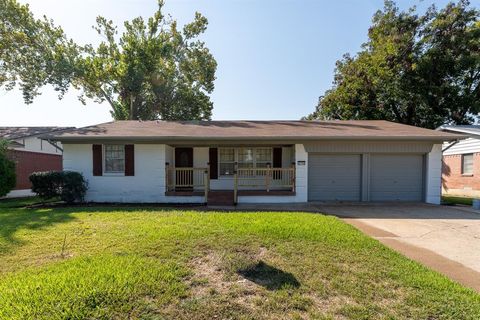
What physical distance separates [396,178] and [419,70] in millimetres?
12867

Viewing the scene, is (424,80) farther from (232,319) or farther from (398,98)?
(232,319)

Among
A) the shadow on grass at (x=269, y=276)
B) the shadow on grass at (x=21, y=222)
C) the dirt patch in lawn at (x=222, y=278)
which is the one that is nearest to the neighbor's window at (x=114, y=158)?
the shadow on grass at (x=21, y=222)

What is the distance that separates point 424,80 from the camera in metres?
20.0

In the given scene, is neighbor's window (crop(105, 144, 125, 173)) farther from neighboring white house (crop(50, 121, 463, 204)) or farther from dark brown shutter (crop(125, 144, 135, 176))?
dark brown shutter (crop(125, 144, 135, 176))

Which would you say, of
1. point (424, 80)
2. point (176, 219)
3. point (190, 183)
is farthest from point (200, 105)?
point (176, 219)

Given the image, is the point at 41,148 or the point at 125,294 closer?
the point at 125,294

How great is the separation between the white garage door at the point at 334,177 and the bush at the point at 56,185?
938 centimetres

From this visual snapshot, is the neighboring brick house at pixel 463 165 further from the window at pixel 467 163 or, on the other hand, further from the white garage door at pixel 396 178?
the white garage door at pixel 396 178

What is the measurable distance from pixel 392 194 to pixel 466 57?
14061mm

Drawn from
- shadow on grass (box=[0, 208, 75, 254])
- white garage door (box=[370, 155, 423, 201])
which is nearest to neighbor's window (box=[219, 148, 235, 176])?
white garage door (box=[370, 155, 423, 201])

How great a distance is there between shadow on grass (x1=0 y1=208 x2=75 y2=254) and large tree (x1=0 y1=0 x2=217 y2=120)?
15647 mm

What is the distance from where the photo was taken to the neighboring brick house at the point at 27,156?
14.3 meters

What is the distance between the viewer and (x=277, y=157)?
12500 millimetres

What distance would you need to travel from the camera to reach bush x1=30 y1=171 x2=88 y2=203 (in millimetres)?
10039
